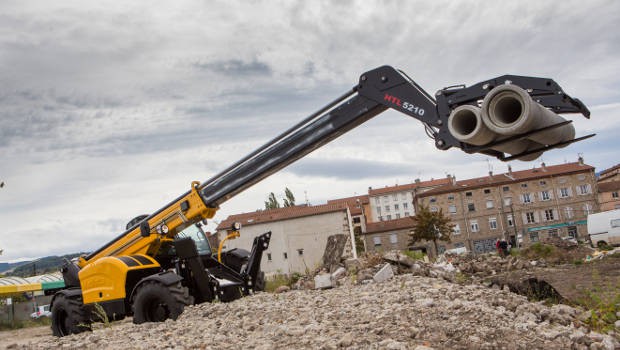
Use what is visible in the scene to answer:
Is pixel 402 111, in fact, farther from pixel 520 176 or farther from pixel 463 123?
pixel 520 176

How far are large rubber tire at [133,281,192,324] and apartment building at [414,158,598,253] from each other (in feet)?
217

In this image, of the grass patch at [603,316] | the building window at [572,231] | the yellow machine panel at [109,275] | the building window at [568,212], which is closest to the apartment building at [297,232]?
the building window at [572,231]

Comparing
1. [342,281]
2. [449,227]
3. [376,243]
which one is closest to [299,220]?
[449,227]

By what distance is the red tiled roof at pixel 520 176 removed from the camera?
72375 millimetres

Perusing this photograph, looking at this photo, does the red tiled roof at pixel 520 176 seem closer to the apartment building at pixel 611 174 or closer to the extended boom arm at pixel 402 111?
Result: the apartment building at pixel 611 174

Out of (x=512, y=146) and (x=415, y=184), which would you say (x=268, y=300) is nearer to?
(x=512, y=146)

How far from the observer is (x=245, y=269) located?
11.1 metres

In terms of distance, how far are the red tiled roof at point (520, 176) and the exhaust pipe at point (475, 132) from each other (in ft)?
230

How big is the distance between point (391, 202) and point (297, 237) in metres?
63.2

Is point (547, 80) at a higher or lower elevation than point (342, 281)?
higher

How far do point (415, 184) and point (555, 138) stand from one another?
105 metres

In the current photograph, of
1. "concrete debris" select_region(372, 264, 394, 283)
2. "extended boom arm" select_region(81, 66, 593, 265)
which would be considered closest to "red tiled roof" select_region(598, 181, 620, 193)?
"concrete debris" select_region(372, 264, 394, 283)

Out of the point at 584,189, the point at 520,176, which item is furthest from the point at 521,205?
the point at 584,189

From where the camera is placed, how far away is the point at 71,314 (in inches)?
388
